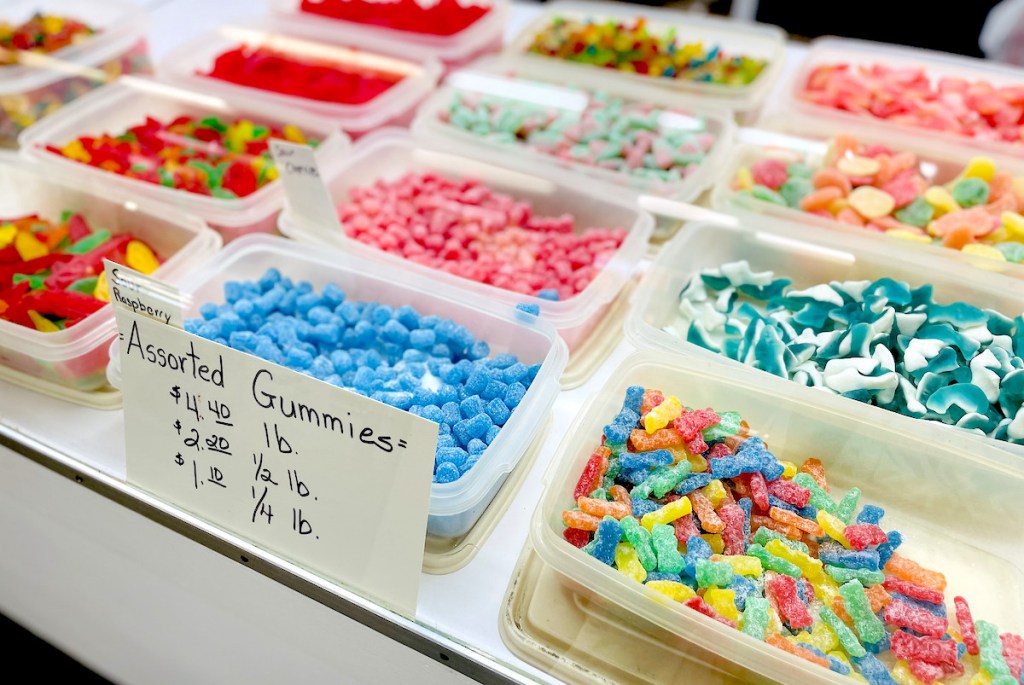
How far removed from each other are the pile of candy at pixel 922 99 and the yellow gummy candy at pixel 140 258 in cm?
126

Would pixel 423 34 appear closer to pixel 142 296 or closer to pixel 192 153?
pixel 192 153

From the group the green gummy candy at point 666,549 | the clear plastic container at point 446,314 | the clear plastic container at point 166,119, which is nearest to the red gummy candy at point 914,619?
the green gummy candy at point 666,549

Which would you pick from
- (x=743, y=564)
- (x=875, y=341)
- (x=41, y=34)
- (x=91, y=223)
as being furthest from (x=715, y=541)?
(x=41, y=34)

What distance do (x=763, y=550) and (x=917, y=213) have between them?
75 cm

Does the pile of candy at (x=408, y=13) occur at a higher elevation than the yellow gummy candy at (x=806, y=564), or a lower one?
higher

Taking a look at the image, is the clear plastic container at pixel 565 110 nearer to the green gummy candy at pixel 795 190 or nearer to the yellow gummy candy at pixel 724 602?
the green gummy candy at pixel 795 190

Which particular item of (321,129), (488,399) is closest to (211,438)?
(488,399)

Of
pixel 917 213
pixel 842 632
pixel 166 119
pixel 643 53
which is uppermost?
pixel 643 53

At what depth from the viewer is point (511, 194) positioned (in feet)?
4.92

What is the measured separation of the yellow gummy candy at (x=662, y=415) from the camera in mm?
938

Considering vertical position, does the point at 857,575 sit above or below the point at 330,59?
below

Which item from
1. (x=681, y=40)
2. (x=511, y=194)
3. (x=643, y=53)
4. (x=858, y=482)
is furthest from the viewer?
(x=681, y=40)

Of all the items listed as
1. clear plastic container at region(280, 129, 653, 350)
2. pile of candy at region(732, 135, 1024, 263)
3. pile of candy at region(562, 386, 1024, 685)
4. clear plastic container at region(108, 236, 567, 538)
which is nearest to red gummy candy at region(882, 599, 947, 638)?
pile of candy at region(562, 386, 1024, 685)

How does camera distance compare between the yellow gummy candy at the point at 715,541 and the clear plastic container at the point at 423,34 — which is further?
the clear plastic container at the point at 423,34
